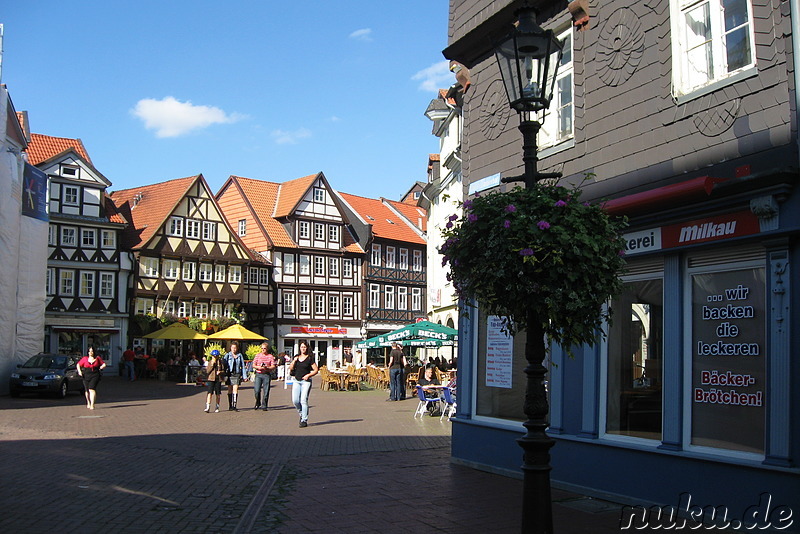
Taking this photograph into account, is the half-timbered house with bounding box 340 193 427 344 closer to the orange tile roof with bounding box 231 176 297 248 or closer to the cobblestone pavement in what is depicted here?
the orange tile roof with bounding box 231 176 297 248

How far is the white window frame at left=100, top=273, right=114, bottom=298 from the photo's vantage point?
148 ft

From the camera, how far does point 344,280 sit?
59.6 meters

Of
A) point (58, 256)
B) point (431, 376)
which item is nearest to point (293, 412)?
point (431, 376)

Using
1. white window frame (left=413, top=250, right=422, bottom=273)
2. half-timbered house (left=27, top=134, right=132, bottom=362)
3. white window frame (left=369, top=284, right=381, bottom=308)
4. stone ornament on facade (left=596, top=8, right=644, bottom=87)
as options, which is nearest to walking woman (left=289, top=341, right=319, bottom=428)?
stone ornament on facade (left=596, top=8, right=644, bottom=87)

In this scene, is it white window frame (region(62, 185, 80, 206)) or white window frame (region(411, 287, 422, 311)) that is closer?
white window frame (region(62, 185, 80, 206))

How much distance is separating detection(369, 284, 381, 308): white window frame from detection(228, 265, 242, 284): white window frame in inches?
463

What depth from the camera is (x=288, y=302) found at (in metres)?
56.5

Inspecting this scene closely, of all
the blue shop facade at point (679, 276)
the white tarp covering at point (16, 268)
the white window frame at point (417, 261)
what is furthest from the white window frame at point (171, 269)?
the blue shop facade at point (679, 276)

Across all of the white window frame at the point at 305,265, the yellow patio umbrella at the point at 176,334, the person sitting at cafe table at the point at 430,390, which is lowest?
the person sitting at cafe table at the point at 430,390

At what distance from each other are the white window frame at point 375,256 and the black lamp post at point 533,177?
2150 inches

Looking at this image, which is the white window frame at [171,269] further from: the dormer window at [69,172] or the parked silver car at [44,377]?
the parked silver car at [44,377]

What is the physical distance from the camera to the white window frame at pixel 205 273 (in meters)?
50.2

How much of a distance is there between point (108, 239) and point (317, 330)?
16.8 meters

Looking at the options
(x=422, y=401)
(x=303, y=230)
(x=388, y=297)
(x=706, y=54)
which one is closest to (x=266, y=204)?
(x=303, y=230)
